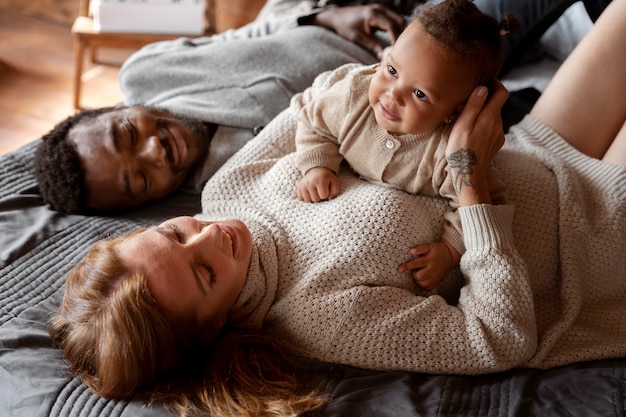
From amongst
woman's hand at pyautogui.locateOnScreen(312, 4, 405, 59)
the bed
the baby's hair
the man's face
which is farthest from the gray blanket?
woman's hand at pyautogui.locateOnScreen(312, 4, 405, 59)

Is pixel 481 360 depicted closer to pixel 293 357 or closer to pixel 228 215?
pixel 293 357

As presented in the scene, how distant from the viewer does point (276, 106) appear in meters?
1.71

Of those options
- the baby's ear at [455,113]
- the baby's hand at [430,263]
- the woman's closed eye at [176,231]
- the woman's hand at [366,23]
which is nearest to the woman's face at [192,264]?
the woman's closed eye at [176,231]

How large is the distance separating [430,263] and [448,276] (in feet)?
0.28

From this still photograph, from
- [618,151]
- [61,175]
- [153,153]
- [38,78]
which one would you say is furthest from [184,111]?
[38,78]

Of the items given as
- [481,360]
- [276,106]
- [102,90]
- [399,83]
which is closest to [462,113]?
[399,83]

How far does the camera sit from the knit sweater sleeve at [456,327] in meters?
1.07

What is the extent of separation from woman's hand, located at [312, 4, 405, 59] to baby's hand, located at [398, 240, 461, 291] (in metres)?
A: 0.83

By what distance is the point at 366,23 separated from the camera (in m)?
1.86

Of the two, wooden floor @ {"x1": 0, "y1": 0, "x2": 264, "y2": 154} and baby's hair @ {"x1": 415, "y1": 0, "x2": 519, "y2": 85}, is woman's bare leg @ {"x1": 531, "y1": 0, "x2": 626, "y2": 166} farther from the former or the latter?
wooden floor @ {"x1": 0, "y1": 0, "x2": 264, "y2": 154}

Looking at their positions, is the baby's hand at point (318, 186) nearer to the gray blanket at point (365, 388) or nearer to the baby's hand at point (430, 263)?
the baby's hand at point (430, 263)

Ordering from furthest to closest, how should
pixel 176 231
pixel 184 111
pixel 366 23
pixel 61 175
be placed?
pixel 366 23
pixel 184 111
pixel 61 175
pixel 176 231

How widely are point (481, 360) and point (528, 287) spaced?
0.15 metres

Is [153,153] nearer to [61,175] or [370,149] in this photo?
[61,175]
